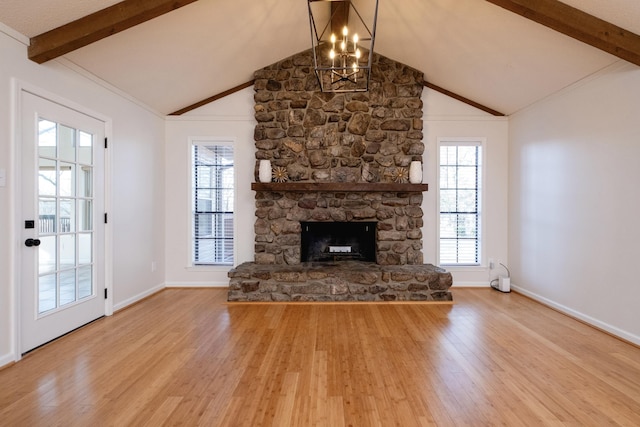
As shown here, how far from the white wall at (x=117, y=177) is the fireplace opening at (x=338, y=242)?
7.53 ft

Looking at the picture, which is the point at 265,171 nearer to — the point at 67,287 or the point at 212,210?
the point at 212,210

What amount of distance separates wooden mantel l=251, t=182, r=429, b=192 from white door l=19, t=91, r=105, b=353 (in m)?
1.92

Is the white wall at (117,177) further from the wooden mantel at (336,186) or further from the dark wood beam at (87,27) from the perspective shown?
the wooden mantel at (336,186)

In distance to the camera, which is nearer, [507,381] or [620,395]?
[620,395]

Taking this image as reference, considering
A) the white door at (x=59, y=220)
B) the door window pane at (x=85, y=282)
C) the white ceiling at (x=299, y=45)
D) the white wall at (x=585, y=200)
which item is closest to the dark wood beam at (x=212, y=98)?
the white ceiling at (x=299, y=45)

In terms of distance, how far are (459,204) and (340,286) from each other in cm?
239

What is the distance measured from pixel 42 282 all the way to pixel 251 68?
3550mm

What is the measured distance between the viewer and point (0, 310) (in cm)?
239

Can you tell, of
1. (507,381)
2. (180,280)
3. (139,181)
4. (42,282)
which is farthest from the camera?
(180,280)

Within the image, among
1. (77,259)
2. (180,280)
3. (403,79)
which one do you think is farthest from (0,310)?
(403,79)

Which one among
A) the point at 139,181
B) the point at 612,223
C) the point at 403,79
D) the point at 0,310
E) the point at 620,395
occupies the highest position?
the point at 403,79

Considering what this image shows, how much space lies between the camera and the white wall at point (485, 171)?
16.1 feet

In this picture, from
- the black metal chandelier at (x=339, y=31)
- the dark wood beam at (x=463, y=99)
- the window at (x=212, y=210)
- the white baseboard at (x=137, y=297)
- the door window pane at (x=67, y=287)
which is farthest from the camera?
the window at (x=212, y=210)

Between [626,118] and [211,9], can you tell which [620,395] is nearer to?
[626,118]
